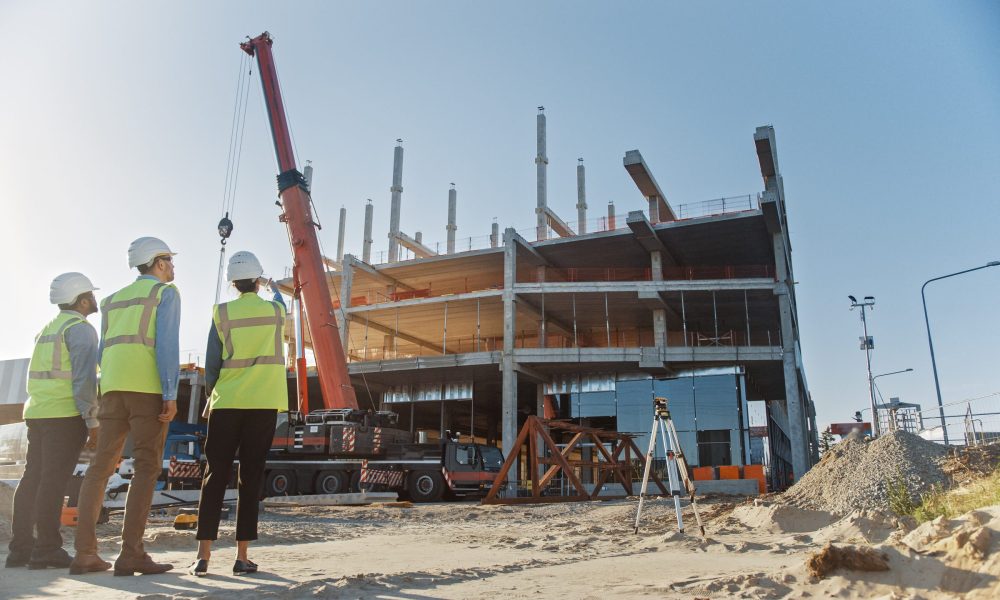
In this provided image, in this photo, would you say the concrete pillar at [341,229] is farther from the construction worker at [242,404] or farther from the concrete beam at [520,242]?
the construction worker at [242,404]

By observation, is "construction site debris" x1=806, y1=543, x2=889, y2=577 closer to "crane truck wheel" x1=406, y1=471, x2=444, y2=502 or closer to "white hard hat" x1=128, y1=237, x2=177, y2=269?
"white hard hat" x1=128, y1=237, x2=177, y2=269

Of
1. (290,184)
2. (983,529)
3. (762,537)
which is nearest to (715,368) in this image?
(290,184)

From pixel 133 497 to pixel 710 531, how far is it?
505 centimetres

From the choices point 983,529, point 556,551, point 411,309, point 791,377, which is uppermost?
point 411,309

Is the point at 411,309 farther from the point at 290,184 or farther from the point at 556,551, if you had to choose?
the point at 556,551

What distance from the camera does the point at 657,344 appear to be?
31781 millimetres

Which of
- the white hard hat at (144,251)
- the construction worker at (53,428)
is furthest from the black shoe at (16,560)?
the white hard hat at (144,251)

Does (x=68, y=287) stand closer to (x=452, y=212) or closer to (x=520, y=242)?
(x=520, y=242)

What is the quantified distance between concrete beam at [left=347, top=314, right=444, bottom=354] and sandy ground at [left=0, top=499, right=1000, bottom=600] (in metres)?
30.2

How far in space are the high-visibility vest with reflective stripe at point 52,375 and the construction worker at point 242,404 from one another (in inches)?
43.0

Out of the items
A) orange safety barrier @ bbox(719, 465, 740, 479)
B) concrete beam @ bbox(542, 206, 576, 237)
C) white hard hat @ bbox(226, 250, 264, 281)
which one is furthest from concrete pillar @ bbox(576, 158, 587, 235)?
white hard hat @ bbox(226, 250, 264, 281)

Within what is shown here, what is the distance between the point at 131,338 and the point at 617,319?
3564 centimetres

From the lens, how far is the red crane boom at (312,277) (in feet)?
65.1

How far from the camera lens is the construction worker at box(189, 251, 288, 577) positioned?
13.3 ft
